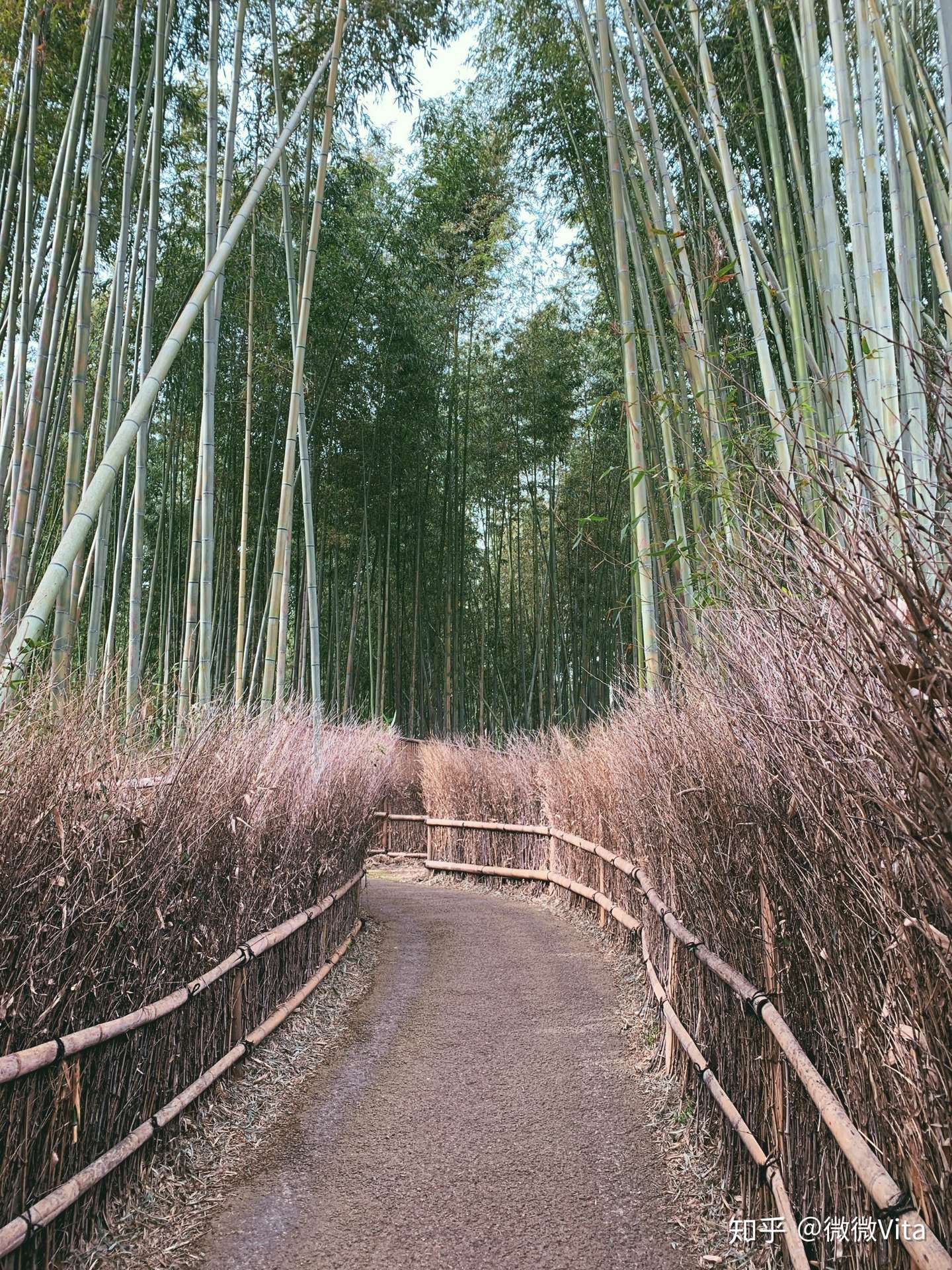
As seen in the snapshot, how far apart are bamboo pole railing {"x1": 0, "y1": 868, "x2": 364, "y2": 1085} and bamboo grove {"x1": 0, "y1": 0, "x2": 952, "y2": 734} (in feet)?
2.70

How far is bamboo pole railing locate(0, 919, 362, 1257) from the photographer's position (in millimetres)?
1562

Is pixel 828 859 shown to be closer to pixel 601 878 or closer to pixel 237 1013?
pixel 237 1013

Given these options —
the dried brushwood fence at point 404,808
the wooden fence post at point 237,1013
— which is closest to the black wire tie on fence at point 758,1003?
the wooden fence post at point 237,1013

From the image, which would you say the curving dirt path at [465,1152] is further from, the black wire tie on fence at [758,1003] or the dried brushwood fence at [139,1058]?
the black wire tie on fence at [758,1003]

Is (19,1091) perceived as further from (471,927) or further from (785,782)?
(471,927)

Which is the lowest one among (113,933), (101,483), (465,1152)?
(465,1152)

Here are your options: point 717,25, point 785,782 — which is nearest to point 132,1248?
point 785,782

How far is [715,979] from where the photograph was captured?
2508 mm

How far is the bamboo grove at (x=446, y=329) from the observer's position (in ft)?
9.05

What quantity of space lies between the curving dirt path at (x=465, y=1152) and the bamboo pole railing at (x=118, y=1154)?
0.26 metres

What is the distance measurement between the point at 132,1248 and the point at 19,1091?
58 cm

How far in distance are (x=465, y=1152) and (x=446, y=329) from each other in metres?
9.39

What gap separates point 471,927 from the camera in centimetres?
573

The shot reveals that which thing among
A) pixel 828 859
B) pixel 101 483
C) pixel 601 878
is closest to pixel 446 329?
pixel 601 878
